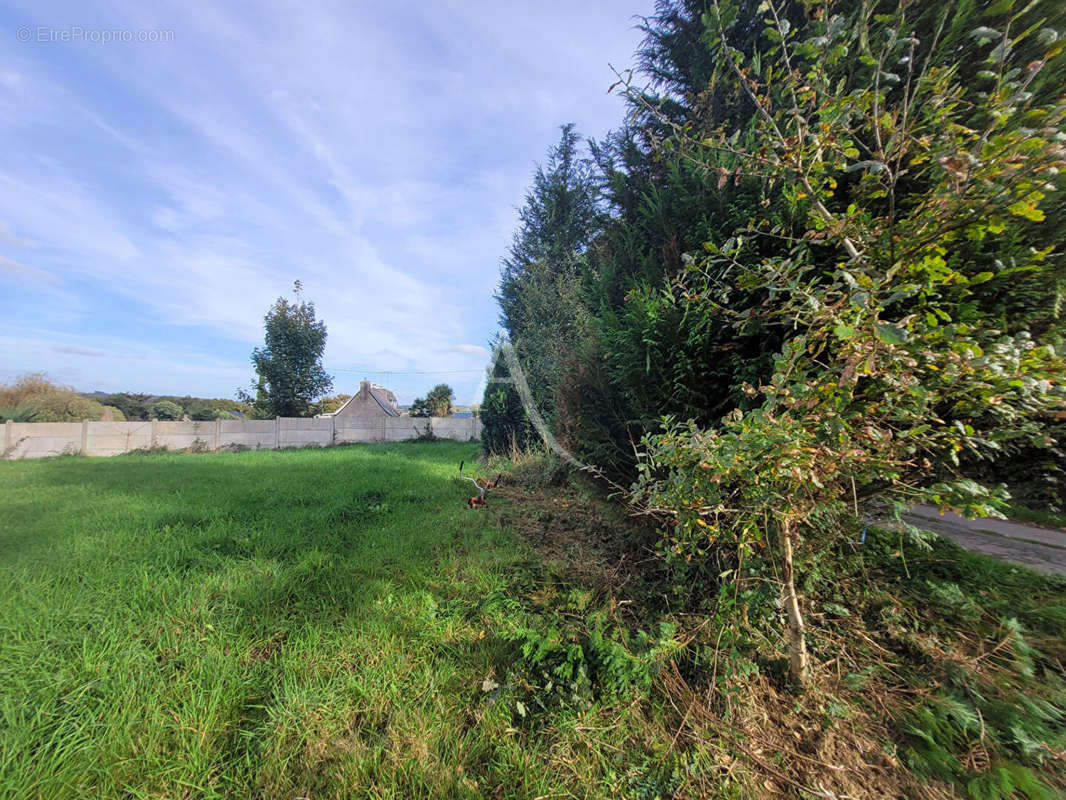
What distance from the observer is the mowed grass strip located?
1.30 m

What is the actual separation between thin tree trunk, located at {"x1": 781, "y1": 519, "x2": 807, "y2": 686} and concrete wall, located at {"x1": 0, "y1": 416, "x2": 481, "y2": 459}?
621 inches

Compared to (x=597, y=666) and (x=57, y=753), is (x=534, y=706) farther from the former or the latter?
(x=57, y=753)

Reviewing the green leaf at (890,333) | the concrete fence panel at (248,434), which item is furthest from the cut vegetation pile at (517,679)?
the concrete fence panel at (248,434)

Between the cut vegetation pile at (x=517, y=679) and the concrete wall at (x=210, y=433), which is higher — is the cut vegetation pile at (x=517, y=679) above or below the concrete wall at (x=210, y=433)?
below

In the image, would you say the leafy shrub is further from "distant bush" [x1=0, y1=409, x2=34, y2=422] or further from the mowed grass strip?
"distant bush" [x1=0, y1=409, x2=34, y2=422]

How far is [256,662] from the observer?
1.76 meters

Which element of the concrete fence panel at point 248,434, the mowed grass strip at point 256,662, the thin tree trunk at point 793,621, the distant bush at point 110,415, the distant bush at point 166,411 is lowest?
the mowed grass strip at point 256,662

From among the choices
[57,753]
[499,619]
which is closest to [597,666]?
[499,619]

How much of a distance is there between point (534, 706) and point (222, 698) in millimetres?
1271

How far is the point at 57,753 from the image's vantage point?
4.26 ft

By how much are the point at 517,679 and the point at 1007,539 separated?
4767mm

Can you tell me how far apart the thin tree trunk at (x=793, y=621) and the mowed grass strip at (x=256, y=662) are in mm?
1052

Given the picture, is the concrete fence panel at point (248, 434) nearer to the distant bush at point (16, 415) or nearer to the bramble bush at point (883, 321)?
the distant bush at point (16, 415)

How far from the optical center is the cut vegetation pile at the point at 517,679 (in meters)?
1.28
